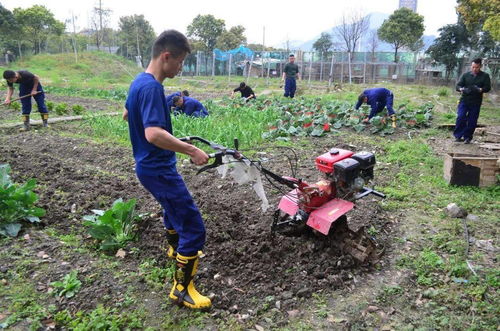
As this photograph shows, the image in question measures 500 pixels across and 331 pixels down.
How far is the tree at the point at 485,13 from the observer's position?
1234cm

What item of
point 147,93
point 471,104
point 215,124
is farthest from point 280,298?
point 471,104

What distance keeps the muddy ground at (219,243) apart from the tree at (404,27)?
29.7m

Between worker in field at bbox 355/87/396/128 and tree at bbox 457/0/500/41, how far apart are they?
5.66m

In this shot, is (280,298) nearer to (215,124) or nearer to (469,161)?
(469,161)

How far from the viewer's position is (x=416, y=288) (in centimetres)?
320

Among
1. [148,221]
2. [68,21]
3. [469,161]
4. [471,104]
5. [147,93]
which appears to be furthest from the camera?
[68,21]

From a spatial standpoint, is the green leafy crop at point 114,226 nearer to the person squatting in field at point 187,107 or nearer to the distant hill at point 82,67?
the person squatting in field at point 187,107

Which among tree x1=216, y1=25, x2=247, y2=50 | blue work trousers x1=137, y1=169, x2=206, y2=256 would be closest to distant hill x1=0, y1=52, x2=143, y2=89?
tree x1=216, y1=25, x2=247, y2=50

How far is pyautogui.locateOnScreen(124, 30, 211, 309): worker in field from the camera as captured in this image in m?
2.52

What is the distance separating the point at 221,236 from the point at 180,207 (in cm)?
133

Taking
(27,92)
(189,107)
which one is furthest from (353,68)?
(27,92)

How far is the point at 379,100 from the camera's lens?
991 cm

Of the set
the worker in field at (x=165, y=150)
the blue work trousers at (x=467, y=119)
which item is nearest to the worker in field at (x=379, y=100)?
the blue work trousers at (x=467, y=119)

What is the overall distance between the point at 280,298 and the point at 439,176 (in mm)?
4113
